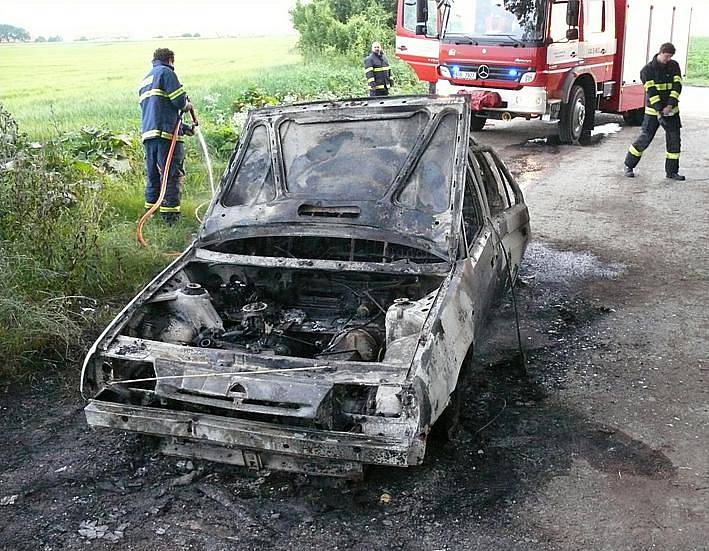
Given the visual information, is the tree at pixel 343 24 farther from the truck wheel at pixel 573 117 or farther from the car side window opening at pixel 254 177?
the car side window opening at pixel 254 177

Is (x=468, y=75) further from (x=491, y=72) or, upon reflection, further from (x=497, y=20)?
(x=497, y=20)

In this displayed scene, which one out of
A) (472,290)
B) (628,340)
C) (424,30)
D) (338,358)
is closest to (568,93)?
(424,30)

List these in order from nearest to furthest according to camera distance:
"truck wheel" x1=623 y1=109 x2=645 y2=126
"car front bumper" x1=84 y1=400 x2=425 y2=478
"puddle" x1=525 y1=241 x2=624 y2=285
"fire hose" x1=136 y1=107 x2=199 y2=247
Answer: "car front bumper" x1=84 y1=400 x2=425 y2=478 < "puddle" x1=525 y1=241 x2=624 y2=285 < "fire hose" x1=136 y1=107 x2=199 y2=247 < "truck wheel" x1=623 y1=109 x2=645 y2=126

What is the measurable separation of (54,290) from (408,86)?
16.0 metres

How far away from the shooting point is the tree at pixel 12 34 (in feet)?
66.4

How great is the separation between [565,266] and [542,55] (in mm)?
5893

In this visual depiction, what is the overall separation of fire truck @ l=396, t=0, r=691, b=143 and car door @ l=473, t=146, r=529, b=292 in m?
6.64

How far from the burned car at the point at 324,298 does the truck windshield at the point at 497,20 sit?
22.2 feet

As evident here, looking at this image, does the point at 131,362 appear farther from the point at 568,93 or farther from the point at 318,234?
Answer: the point at 568,93

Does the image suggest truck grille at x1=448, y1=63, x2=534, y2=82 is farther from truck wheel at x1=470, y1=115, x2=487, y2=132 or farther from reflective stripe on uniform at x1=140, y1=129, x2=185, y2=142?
reflective stripe on uniform at x1=140, y1=129, x2=185, y2=142

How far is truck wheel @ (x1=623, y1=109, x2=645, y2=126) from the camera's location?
1582 centimetres

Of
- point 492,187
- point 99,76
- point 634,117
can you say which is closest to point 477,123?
point 634,117

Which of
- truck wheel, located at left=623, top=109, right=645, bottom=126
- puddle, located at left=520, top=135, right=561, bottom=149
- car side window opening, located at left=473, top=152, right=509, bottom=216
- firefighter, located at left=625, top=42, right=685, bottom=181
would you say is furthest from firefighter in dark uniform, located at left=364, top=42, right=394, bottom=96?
car side window opening, located at left=473, top=152, right=509, bottom=216

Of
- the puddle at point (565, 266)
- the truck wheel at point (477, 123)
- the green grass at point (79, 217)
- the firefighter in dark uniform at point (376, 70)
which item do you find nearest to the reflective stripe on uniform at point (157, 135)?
the green grass at point (79, 217)
